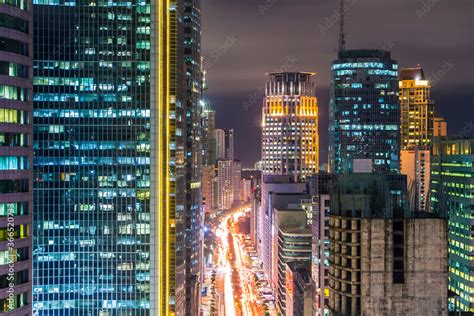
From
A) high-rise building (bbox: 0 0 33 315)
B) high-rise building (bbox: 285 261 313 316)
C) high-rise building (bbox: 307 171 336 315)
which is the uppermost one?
high-rise building (bbox: 0 0 33 315)

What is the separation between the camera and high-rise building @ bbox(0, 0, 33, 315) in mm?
59625

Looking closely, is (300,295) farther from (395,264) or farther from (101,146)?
(395,264)

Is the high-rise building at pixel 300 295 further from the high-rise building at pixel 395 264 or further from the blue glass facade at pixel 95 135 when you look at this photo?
the high-rise building at pixel 395 264

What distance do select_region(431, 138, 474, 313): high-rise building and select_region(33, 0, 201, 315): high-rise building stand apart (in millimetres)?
78221

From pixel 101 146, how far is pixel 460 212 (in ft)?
323

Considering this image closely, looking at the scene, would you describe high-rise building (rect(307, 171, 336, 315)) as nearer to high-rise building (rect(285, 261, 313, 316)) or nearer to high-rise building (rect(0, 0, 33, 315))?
high-rise building (rect(285, 261, 313, 316))

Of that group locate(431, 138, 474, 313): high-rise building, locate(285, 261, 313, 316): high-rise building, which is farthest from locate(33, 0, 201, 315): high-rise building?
locate(431, 138, 474, 313): high-rise building

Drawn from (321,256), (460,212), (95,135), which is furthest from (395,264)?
(460,212)

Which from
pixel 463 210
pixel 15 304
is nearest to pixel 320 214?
pixel 463 210

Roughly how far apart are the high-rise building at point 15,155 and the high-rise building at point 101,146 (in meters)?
66.6

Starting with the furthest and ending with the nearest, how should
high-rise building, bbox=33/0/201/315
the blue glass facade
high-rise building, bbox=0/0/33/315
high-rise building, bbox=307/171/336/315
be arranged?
high-rise building, bbox=307/171/336/315
the blue glass facade
high-rise building, bbox=33/0/201/315
high-rise building, bbox=0/0/33/315

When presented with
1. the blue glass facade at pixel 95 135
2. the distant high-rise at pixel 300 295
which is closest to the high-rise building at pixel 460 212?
the distant high-rise at pixel 300 295

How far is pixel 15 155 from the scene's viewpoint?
61.2m

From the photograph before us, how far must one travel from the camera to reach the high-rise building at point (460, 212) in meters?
177
